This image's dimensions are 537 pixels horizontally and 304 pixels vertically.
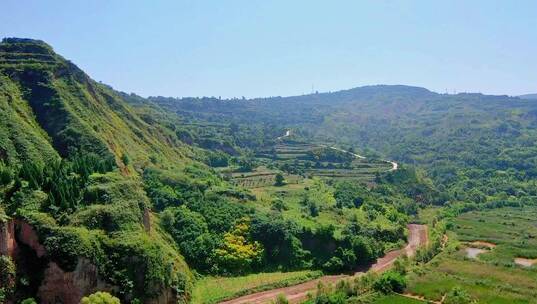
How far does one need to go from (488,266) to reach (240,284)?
3905cm

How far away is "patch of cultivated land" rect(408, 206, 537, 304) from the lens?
63.5 m

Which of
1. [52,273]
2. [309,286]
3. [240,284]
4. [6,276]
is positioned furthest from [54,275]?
Answer: [309,286]

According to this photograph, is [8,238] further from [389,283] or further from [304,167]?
[304,167]

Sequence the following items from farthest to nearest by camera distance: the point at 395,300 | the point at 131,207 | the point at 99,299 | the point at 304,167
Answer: the point at 304,167, the point at 395,300, the point at 131,207, the point at 99,299

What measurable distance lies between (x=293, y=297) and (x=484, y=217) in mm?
69211

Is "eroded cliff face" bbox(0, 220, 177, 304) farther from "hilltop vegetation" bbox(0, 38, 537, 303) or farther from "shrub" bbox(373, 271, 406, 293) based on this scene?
"shrub" bbox(373, 271, 406, 293)

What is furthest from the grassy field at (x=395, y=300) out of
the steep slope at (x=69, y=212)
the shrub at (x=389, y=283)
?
the steep slope at (x=69, y=212)

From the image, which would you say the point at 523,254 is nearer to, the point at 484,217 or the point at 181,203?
the point at 484,217

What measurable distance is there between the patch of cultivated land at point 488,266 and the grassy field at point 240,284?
50.4 feet

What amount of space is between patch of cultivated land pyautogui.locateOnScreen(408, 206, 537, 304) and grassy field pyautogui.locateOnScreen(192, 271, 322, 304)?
1535 centimetres

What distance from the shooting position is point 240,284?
212 feet

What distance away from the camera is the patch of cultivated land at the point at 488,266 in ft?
208

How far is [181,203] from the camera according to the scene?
8038cm

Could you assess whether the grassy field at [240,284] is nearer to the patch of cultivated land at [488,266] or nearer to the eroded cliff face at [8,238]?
the patch of cultivated land at [488,266]
